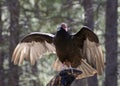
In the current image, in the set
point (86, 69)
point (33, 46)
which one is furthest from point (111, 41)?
point (86, 69)

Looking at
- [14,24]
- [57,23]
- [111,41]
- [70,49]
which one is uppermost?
[70,49]

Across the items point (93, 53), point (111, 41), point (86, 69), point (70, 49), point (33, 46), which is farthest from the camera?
point (111, 41)

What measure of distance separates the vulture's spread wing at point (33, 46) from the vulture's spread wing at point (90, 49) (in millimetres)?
761

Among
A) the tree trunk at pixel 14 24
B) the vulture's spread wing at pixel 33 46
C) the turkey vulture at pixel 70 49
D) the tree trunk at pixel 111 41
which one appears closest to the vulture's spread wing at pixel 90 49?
the turkey vulture at pixel 70 49

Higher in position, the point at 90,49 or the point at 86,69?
the point at 90,49

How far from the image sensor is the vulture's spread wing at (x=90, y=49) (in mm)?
6509

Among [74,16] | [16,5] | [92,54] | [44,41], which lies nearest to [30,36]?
[44,41]

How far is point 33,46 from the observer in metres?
7.57

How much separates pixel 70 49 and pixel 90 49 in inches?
29.2

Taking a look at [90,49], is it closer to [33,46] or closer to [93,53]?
[93,53]

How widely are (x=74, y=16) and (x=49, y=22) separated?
1.38 meters

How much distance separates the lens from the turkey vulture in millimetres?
6113

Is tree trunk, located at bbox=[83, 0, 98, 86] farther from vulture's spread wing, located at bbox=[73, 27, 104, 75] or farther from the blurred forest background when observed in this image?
vulture's spread wing, located at bbox=[73, 27, 104, 75]

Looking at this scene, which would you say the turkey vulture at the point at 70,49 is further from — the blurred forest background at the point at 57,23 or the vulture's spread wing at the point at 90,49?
the blurred forest background at the point at 57,23
